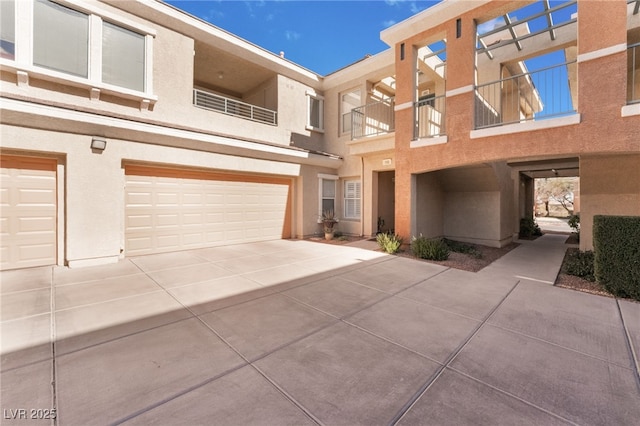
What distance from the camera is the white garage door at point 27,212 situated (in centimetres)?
593

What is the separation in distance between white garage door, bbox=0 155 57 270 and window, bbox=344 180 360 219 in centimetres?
967

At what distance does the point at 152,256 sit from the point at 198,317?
5001mm

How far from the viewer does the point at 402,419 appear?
2.08 metres

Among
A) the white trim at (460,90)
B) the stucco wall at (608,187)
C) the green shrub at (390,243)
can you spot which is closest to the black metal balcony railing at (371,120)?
the white trim at (460,90)

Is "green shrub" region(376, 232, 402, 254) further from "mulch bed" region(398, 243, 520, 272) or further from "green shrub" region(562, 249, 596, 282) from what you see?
"green shrub" region(562, 249, 596, 282)

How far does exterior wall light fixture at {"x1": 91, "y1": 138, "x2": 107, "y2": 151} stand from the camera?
Answer: 6.55m

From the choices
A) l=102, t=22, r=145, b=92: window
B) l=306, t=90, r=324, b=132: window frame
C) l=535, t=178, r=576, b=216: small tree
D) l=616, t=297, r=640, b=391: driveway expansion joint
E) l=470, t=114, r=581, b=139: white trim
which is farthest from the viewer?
l=535, t=178, r=576, b=216: small tree

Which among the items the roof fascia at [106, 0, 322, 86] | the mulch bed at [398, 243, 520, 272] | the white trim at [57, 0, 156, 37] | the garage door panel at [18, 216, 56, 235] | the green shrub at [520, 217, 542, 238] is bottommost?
the mulch bed at [398, 243, 520, 272]

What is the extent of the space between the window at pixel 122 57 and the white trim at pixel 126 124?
1.58 m

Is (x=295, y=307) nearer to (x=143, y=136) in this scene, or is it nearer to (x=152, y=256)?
(x=152, y=256)

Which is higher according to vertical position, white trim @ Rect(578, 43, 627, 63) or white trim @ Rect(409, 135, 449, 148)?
white trim @ Rect(578, 43, 627, 63)

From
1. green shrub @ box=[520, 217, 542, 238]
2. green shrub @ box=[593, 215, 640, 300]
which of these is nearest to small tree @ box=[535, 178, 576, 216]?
green shrub @ box=[520, 217, 542, 238]

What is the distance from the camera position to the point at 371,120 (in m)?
11.8

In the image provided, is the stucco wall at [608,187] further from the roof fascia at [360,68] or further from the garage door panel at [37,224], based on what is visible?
the garage door panel at [37,224]
